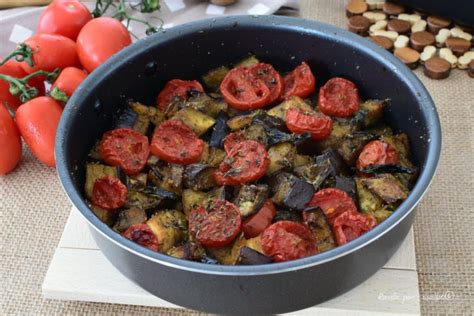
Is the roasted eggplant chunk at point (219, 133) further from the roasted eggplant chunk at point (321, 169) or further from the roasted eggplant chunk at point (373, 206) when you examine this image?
the roasted eggplant chunk at point (373, 206)

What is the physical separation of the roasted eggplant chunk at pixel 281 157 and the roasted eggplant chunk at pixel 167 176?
0.25 metres

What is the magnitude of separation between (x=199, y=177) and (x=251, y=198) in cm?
18

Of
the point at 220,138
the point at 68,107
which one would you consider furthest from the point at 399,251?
the point at 68,107

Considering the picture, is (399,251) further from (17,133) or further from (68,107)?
(17,133)

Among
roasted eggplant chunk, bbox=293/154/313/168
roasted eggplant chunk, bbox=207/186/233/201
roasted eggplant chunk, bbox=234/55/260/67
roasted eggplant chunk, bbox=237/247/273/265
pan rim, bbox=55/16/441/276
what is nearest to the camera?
pan rim, bbox=55/16/441/276

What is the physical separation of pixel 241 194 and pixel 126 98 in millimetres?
565

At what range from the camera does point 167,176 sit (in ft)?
5.99

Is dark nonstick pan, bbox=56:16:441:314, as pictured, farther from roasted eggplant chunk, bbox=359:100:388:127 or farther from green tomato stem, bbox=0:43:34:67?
green tomato stem, bbox=0:43:34:67

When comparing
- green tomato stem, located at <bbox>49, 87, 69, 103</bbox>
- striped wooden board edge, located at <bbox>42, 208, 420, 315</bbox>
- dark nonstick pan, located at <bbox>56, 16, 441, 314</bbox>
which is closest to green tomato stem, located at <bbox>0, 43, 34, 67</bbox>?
green tomato stem, located at <bbox>49, 87, 69, 103</bbox>

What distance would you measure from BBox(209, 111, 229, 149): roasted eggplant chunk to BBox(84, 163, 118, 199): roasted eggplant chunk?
0.30 metres

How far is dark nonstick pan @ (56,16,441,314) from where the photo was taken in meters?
1.44

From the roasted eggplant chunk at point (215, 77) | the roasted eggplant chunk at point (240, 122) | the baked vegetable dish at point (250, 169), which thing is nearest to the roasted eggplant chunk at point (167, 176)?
the baked vegetable dish at point (250, 169)

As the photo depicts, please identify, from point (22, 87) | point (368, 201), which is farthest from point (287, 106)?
point (22, 87)

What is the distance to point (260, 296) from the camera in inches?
59.1
